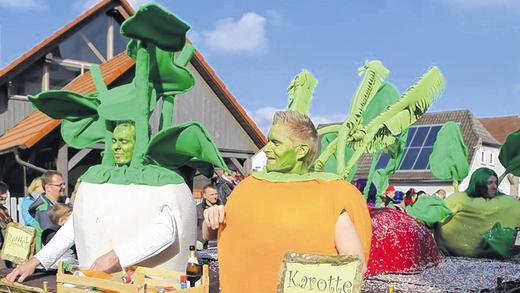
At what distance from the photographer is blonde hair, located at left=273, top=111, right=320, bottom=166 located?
208 centimetres

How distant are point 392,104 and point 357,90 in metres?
0.32

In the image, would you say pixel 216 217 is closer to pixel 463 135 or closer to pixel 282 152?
pixel 282 152

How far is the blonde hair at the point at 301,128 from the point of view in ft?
6.84

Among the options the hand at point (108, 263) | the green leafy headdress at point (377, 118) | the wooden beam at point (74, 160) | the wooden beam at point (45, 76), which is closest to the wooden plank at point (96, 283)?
the hand at point (108, 263)

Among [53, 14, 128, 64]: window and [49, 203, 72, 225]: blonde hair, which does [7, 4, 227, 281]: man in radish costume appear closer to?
[49, 203, 72, 225]: blonde hair

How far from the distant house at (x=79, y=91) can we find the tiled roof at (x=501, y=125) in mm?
19885

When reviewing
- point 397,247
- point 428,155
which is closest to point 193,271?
point 397,247

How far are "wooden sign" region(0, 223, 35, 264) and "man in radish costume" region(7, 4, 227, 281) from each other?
0.15m

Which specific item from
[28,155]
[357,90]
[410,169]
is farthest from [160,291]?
[410,169]

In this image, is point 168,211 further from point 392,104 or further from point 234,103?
point 234,103

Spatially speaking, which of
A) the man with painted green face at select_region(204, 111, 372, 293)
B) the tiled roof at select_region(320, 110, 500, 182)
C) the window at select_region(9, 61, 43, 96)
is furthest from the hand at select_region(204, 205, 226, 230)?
the tiled roof at select_region(320, 110, 500, 182)

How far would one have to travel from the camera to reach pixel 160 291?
2273 mm

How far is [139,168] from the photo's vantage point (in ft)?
9.43

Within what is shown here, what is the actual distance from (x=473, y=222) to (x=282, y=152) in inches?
121
